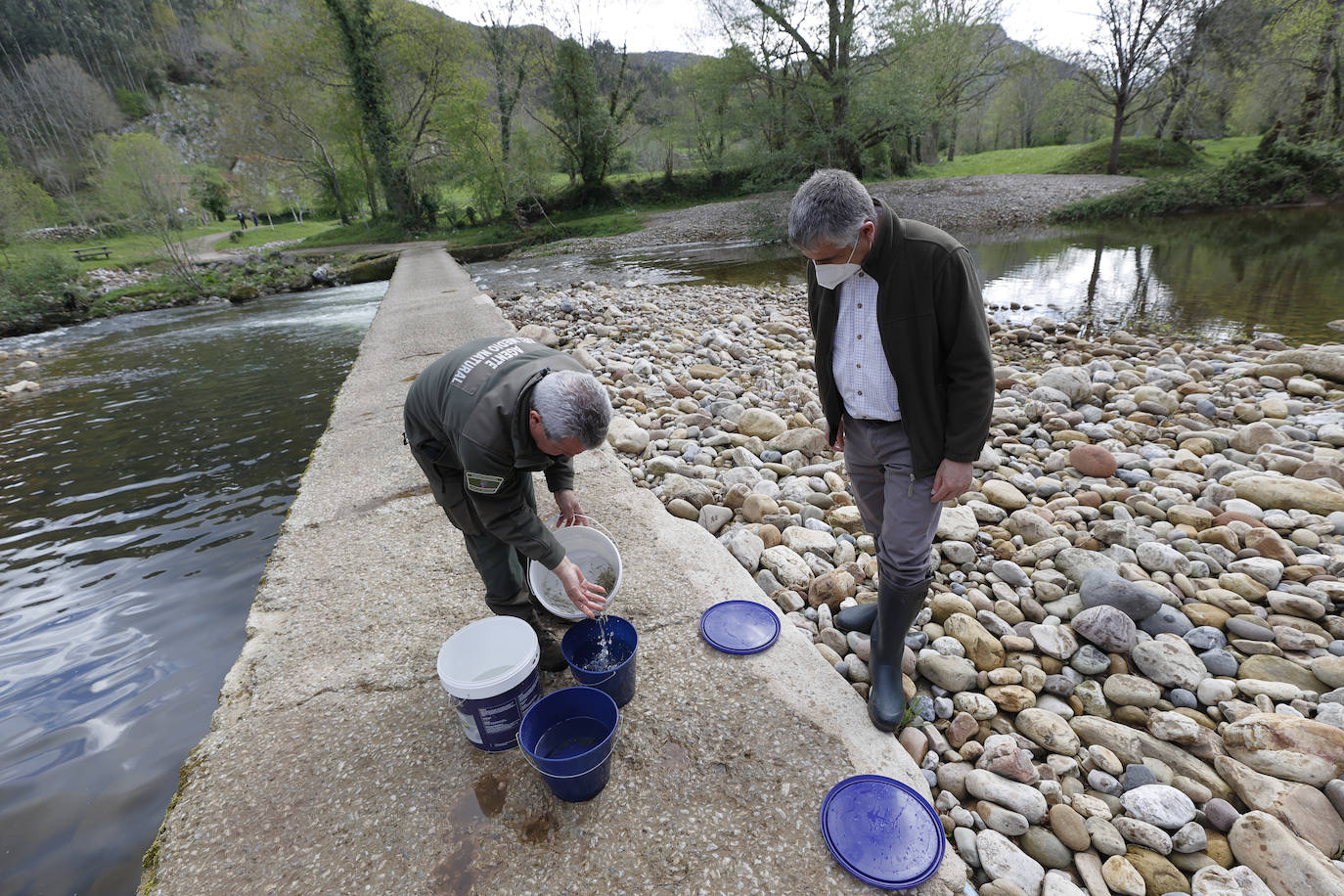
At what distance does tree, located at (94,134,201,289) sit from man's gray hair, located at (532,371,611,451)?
22.7m

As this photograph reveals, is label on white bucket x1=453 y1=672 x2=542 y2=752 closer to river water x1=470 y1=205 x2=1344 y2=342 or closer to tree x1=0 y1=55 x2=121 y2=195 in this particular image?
river water x1=470 y1=205 x2=1344 y2=342

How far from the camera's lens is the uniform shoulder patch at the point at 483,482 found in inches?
70.6

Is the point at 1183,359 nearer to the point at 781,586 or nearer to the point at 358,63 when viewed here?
the point at 781,586

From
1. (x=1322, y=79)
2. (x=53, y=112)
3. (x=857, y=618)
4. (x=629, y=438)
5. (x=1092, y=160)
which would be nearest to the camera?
(x=857, y=618)

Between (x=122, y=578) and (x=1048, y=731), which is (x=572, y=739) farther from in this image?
(x=122, y=578)

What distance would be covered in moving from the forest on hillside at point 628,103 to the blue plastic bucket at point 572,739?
22.5 meters

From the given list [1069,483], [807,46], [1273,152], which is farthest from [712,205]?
[1069,483]

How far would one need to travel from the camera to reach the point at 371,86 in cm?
2698

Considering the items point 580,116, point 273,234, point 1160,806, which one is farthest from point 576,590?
point 273,234

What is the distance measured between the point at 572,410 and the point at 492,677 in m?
1.01

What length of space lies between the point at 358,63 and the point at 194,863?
111 ft

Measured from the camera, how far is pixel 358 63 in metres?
26.6

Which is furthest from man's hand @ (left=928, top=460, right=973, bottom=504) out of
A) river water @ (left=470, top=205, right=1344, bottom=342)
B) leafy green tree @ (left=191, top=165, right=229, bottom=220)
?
leafy green tree @ (left=191, top=165, right=229, bottom=220)

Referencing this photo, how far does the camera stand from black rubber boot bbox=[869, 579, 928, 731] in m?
2.04
